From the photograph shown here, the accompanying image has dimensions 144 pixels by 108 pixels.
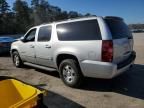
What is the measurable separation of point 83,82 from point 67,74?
54cm

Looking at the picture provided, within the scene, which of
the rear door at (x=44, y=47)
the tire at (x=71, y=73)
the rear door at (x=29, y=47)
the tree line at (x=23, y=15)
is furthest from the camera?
the tree line at (x=23, y=15)

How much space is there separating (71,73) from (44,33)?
6.24ft

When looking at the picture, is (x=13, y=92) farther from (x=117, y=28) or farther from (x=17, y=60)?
(x=17, y=60)

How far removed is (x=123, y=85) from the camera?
242 inches

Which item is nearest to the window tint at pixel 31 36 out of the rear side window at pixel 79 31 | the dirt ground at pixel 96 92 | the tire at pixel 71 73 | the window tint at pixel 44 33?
the window tint at pixel 44 33

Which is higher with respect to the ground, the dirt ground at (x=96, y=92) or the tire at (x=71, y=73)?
the tire at (x=71, y=73)

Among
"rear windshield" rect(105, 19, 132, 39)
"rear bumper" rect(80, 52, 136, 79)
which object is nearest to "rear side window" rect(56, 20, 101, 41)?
"rear windshield" rect(105, 19, 132, 39)

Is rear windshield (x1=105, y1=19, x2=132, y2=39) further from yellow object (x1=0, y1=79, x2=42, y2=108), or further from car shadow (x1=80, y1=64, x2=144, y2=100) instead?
yellow object (x1=0, y1=79, x2=42, y2=108)

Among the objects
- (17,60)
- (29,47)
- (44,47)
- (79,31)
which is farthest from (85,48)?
(17,60)

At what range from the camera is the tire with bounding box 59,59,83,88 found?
19.0ft

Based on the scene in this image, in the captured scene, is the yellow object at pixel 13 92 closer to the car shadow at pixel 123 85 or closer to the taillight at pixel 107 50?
the taillight at pixel 107 50

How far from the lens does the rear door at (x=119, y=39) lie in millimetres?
5308

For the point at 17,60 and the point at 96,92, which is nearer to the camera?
the point at 96,92

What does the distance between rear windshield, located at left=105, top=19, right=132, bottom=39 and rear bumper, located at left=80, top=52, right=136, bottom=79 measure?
732mm
